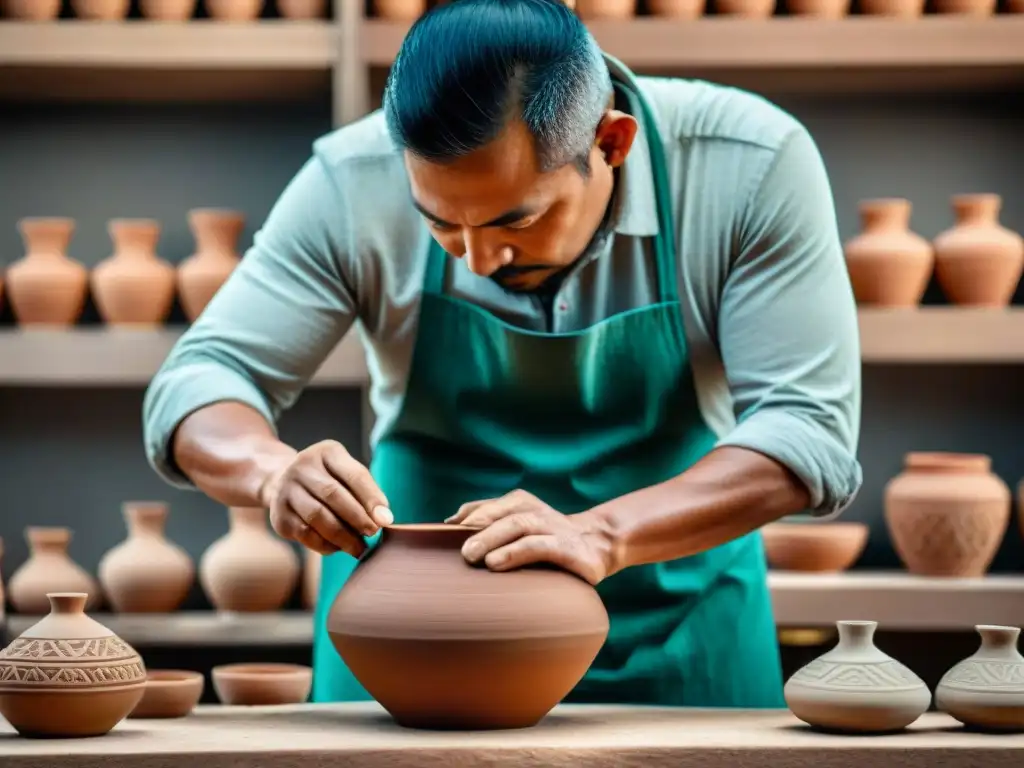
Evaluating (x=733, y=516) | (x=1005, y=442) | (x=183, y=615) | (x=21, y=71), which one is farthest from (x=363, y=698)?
(x=1005, y=442)

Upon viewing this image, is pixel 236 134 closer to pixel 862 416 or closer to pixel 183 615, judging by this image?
pixel 183 615

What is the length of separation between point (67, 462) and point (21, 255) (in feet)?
2.12

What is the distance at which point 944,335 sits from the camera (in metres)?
4.15

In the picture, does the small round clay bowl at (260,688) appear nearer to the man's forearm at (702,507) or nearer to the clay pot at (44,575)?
the man's forearm at (702,507)

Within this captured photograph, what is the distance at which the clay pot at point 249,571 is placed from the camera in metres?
4.29

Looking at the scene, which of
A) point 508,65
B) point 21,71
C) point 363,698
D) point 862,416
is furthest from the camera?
point 862,416

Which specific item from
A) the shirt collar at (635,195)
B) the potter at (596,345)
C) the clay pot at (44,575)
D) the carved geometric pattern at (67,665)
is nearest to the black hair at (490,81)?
the potter at (596,345)

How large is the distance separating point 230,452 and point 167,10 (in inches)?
94.5

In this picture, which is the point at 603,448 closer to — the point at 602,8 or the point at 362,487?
the point at 362,487

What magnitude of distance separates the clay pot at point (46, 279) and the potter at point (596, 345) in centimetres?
210

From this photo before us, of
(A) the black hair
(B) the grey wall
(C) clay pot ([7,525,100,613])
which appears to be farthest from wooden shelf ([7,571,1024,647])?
(A) the black hair

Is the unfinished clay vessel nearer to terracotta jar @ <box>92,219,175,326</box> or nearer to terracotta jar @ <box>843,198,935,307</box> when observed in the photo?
terracotta jar @ <box>843,198,935,307</box>

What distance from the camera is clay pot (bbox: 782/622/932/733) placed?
1.75 metres

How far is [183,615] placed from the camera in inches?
172
